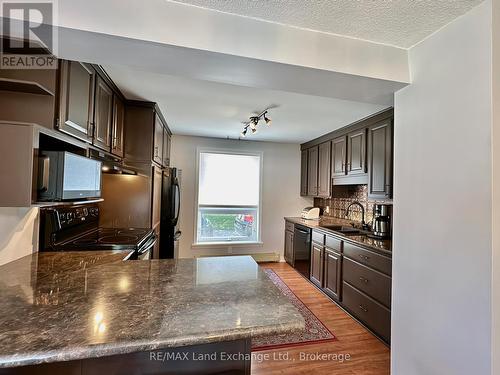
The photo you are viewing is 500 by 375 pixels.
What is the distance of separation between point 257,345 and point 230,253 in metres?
2.55

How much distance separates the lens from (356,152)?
10.9 ft

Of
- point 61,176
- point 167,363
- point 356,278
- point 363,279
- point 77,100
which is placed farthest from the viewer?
point 356,278

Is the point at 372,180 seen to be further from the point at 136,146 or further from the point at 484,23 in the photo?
the point at 136,146

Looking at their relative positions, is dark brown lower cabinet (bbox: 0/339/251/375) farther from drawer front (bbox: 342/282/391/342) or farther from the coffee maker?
the coffee maker

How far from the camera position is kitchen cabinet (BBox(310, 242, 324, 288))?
351 cm

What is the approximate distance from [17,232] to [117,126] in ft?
4.44

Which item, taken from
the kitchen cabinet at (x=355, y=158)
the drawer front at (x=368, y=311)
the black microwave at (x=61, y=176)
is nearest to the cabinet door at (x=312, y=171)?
the kitchen cabinet at (x=355, y=158)

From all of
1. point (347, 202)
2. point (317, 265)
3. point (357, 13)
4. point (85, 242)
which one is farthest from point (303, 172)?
point (85, 242)

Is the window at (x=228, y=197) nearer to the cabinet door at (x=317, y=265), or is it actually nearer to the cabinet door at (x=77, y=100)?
the cabinet door at (x=317, y=265)

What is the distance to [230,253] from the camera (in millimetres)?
4770

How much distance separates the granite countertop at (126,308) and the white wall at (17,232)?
0.09 metres

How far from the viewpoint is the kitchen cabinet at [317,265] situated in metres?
3.51

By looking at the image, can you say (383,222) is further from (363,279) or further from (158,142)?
(158,142)

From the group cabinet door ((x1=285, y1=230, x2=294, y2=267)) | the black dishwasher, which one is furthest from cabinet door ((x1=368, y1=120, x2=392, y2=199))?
cabinet door ((x1=285, y1=230, x2=294, y2=267))
